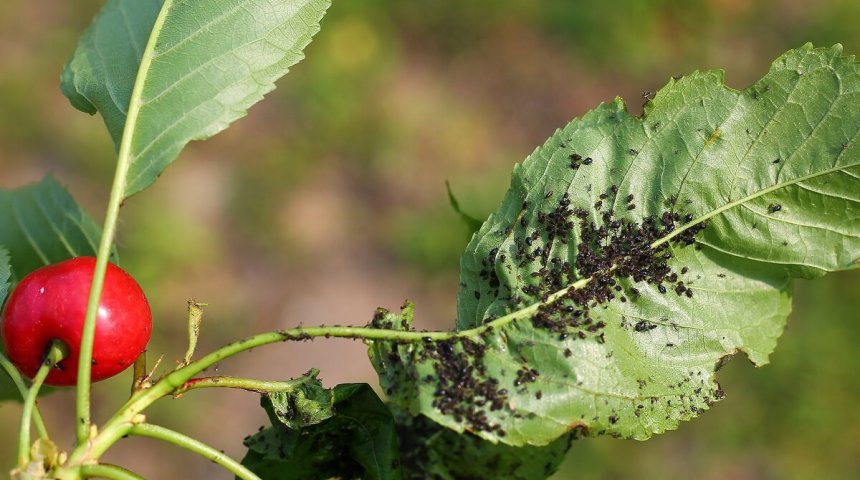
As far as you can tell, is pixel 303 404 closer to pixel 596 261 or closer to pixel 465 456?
pixel 465 456

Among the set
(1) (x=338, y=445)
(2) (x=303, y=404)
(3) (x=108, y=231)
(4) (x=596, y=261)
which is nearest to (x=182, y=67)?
(3) (x=108, y=231)

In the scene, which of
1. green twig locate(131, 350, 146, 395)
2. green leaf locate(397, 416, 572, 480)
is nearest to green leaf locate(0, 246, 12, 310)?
green twig locate(131, 350, 146, 395)

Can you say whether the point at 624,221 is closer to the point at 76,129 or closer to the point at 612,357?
the point at 612,357

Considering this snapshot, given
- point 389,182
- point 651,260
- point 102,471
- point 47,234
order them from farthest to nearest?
1. point 389,182
2. point 47,234
3. point 651,260
4. point 102,471

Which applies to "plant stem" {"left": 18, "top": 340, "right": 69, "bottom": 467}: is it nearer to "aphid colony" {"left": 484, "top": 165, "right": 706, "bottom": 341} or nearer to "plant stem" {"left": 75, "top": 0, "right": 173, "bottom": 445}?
"plant stem" {"left": 75, "top": 0, "right": 173, "bottom": 445}

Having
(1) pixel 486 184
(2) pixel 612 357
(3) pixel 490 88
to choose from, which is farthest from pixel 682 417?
(3) pixel 490 88

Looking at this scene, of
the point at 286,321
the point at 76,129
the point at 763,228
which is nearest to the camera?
the point at 763,228
